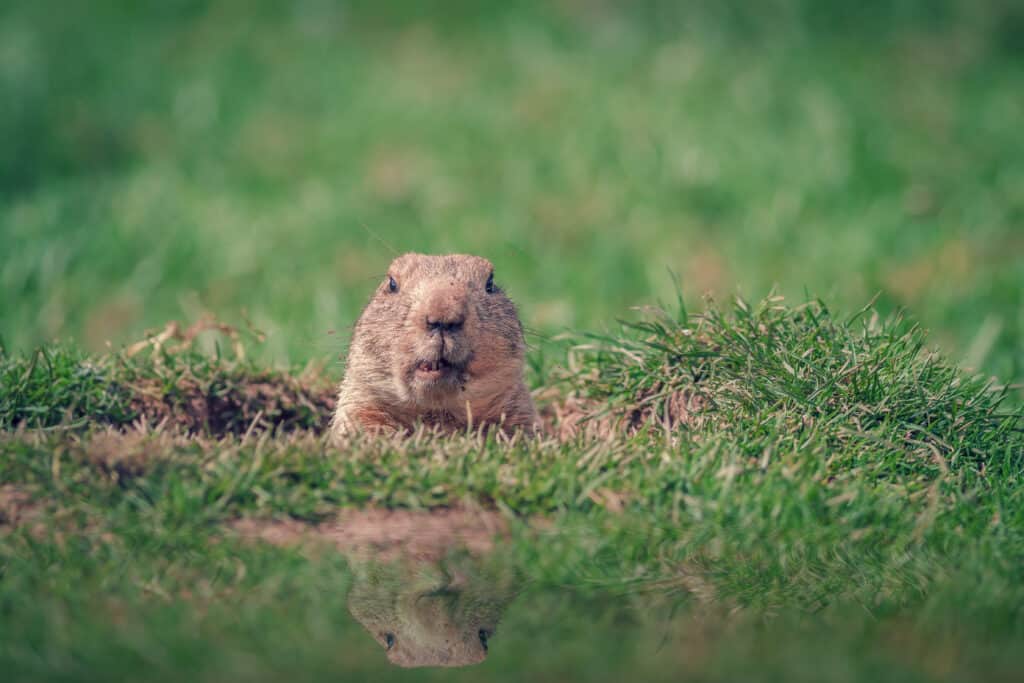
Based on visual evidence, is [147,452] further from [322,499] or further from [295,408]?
[295,408]

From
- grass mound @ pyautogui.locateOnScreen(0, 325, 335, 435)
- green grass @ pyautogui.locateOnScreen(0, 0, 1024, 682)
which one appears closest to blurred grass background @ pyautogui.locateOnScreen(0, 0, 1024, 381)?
green grass @ pyautogui.locateOnScreen(0, 0, 1024, 682)

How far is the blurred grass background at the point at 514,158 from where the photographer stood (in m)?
7.61

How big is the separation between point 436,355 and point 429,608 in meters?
1.21

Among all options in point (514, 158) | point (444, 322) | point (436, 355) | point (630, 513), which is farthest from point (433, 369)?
point (514, 158)

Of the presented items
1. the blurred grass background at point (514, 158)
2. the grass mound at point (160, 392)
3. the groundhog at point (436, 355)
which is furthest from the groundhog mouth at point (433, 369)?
the blurred grass background at point (514, 158)

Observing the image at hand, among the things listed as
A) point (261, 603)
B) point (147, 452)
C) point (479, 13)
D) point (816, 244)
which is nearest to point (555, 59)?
point (479, 13)

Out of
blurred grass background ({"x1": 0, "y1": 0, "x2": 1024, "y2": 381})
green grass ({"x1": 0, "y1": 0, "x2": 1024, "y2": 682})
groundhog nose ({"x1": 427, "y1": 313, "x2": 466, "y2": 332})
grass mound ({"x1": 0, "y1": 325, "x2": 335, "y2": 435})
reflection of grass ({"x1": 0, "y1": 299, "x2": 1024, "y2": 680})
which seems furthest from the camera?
blurred grass background ({"x1": 0, "y1": 0, "x2": 1024, "y2": 381})

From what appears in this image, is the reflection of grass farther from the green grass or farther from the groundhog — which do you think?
the groundhog

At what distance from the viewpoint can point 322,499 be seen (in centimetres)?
377

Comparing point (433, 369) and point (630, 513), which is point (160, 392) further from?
point (630, 513)

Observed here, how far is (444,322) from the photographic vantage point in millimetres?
4234

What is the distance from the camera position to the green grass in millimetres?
3211

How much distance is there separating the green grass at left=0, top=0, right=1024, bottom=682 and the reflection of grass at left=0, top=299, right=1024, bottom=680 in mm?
14

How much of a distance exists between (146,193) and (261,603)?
6.18m
